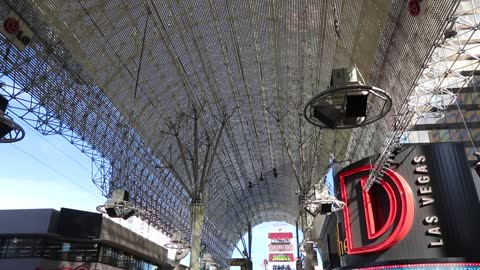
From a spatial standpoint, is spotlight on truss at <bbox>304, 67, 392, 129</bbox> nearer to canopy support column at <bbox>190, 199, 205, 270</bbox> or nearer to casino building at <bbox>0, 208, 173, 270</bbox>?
canopy support column at <bbox>190, 199, 205, 270</bbox>

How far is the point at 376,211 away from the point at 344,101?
14.5 meters

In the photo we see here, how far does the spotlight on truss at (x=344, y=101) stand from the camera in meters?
8.01

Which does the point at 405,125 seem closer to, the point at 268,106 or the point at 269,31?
the point at 269,31

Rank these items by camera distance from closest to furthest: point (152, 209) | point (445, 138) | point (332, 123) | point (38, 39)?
point (332, 123)
point (38, 39)
point (445, 138)
point (152, 209)

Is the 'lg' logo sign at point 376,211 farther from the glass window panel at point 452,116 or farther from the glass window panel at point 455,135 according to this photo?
the glass window panel at point 452,116

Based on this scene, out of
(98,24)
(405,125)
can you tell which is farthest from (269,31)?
(405,125)

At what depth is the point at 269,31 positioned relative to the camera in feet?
81.9

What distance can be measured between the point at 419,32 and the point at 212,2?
1210 cm

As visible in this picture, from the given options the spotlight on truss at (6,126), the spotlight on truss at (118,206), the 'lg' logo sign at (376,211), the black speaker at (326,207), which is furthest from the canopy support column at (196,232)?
the spotlight on truss at (6,126)

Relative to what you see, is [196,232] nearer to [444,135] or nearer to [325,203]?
[325,203]

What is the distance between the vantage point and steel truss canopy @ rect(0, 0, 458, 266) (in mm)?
19375

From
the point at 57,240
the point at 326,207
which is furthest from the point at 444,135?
the point at 57,240

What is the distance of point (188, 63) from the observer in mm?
28328

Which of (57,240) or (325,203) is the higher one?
(325,203)
